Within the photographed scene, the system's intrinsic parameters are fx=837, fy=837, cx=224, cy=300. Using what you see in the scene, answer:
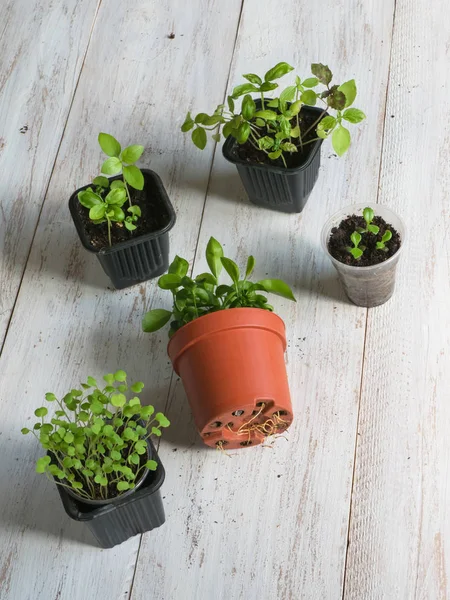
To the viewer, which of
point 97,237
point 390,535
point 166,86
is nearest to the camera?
point 390,535

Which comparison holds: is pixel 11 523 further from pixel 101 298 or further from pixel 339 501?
pixel 339 501

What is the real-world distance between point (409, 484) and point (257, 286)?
1.69 ft

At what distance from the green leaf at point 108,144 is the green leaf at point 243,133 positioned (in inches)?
10.5

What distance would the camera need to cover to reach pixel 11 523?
1755mm

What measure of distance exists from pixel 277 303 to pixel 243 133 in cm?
40

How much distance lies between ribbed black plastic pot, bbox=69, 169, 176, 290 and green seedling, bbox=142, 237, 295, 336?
143mm

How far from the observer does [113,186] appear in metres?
1.82

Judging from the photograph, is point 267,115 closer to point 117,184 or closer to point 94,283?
point 117,184

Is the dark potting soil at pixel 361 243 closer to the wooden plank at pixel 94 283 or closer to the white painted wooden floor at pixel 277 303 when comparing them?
the white painted wooden floor at pixel 277 303

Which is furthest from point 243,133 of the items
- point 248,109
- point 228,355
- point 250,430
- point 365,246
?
point 250,430

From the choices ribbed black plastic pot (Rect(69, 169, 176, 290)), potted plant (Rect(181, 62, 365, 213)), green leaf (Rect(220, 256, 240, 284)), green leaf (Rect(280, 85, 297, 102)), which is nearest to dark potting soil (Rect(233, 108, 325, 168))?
potted plant (Rect(181, 62, 365, 213))

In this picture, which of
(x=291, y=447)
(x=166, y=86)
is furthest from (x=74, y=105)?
(x=291, y=447)

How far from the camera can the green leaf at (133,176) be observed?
5.76ft

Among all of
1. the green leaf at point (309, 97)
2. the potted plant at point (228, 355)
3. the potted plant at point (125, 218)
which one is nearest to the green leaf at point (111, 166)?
the potted plant at point (125, 218)
